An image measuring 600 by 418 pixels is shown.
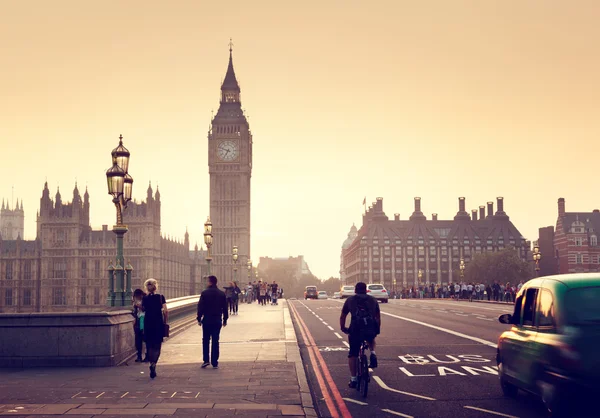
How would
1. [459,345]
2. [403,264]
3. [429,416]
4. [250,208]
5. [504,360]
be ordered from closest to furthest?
[429,416], [504,360], [459,345], [250,208], [403,264]

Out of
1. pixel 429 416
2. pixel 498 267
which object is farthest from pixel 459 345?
pixel 498 267

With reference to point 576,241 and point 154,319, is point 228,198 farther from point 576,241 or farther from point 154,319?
point 154,319

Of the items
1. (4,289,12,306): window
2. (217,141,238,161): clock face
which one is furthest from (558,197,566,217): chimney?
(4,289,12,306): window

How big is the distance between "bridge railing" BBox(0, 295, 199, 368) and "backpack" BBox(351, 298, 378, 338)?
5.54 m

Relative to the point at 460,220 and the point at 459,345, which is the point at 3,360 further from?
the point at 460,220

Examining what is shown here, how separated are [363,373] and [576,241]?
420 ft

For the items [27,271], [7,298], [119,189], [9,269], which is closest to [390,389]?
[119,189]

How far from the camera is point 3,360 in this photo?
14430 mm

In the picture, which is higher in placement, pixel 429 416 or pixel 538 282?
pixel 538 282

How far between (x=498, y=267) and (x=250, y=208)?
57.5 metres

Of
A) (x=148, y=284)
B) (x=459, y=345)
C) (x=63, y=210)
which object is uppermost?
(x=63, y=210)

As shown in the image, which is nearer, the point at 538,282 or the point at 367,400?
the point at 538,282

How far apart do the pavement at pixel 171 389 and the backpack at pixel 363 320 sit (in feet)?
4.32

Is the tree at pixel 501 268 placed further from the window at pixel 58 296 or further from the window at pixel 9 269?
the window at pixel 9 269
